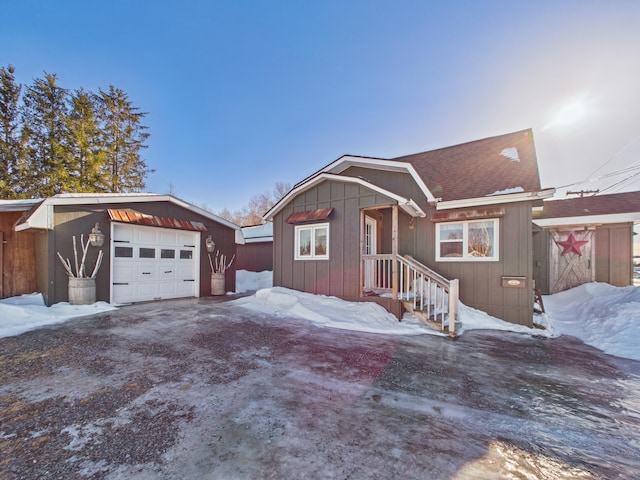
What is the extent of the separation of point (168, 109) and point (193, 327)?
17.5 m

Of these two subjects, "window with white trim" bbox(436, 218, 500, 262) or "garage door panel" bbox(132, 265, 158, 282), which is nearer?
"window with white trim" bbox(436, 218, 500, 262)

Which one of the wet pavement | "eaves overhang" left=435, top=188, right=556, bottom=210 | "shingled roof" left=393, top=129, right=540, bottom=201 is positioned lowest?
the wet pavement

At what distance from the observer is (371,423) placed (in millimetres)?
2248

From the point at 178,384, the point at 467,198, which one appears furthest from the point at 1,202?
the point at 467,198

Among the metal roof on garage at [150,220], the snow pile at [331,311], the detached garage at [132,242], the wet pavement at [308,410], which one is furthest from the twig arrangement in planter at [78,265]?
the snow pile at [331,311]

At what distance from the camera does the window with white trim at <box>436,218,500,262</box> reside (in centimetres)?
647

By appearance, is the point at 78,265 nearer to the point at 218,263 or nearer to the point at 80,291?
the point at 80,291

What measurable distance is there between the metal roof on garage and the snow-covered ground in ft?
7.69

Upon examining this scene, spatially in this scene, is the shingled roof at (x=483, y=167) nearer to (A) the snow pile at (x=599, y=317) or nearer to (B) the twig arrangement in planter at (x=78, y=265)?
(A) the snow pile at (x=599, y=317)

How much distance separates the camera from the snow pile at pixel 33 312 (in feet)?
16.4

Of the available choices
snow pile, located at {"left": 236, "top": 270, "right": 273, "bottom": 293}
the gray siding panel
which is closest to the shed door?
the gray siding panel

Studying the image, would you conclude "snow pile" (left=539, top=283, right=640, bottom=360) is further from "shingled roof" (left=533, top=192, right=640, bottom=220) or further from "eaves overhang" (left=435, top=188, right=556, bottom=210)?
"eaves overhang" (left=435, top=188, right=556, bottom=210)

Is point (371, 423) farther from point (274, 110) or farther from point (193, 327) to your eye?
point (274, 110)

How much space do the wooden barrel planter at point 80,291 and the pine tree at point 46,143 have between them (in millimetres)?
11096
